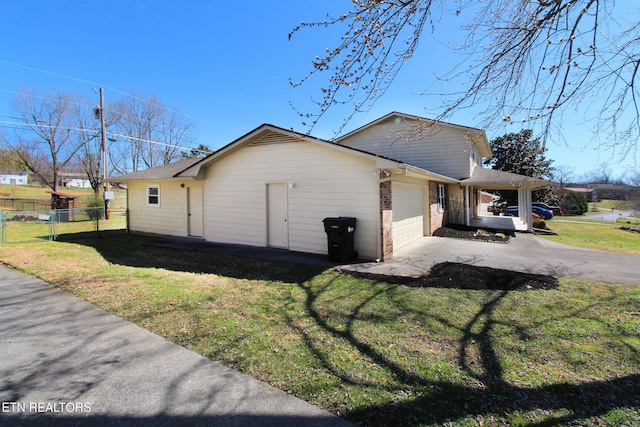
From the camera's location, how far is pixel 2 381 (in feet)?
9.54

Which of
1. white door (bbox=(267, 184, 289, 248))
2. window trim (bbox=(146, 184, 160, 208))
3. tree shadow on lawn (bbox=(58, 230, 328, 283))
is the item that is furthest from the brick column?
window trim (bbox=(146, 184, 160, 208))

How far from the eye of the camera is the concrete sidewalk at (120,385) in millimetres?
2434

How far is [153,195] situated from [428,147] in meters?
14.6

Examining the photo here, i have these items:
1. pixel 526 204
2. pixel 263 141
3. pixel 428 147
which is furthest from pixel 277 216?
pixel 526 204

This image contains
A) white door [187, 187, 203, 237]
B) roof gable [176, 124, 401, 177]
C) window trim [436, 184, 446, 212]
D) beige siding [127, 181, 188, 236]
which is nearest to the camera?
roof gable [176, 124, 401, 177]

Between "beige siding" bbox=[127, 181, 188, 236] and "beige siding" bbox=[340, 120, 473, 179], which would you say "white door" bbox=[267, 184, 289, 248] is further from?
"beige siding" bbox=[340, 120, 473, 179]

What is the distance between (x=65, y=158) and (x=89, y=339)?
39.0 m

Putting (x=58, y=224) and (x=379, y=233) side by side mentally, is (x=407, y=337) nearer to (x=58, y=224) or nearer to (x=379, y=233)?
(x=379, y=233)

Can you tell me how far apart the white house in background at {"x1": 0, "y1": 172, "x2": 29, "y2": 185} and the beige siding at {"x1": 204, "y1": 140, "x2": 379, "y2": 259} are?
1900 inches

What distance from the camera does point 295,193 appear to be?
9.91 m

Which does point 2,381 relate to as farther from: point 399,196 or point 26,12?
point 26,12

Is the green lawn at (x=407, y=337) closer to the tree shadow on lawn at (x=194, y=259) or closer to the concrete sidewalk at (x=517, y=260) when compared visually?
the tree shadow on lawn at (x=194, y=259)

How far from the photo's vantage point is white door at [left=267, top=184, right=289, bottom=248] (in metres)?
10.3

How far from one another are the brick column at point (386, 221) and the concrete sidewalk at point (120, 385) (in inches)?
239
